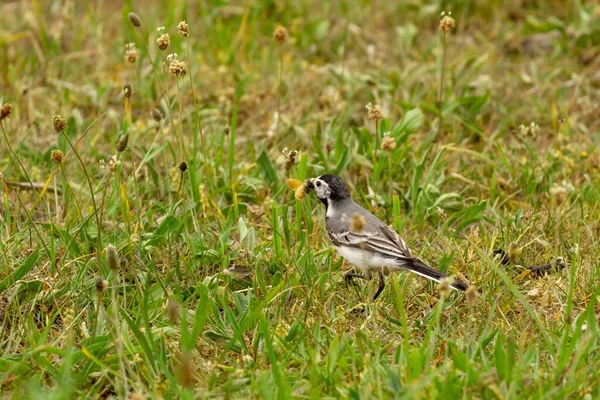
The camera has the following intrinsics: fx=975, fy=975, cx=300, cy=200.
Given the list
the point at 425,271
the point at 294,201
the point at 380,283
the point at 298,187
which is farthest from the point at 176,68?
the point at 425,271

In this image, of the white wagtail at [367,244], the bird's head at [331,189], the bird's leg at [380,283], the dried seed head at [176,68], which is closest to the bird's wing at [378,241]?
the white wagtail at [367,244]

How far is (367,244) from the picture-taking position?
4.73m

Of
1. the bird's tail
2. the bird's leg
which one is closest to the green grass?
the bird's leg

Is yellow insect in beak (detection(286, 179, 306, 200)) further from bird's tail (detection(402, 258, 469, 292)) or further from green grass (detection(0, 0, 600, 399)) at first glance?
bird's tail (detection(402, 258, 469, 292))

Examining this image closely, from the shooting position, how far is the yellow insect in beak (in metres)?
5.14

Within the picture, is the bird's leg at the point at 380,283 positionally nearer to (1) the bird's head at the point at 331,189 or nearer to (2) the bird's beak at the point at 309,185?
(1) the bird's head at the point at 331,189

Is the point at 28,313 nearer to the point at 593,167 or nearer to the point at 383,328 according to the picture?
the point at 383,328

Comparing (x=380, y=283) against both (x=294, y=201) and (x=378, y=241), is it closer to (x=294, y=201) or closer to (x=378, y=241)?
A: (x=378, y=241)

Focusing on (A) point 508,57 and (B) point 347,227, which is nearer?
(B) point 347,227

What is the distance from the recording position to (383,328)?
442 centimetres

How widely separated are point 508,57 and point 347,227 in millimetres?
3805

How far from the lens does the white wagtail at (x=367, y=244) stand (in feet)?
14.9

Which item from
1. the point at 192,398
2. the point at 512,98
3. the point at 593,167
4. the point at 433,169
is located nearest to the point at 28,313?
the point at 192,398

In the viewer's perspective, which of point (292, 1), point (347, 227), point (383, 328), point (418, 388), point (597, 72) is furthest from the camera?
point (292, 1)
